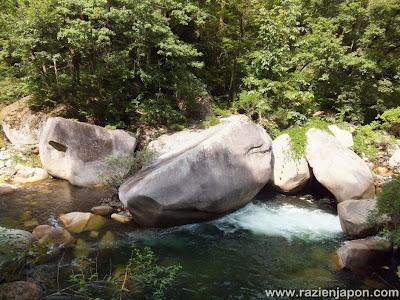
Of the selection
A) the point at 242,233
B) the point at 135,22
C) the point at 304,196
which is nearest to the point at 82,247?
the point at 242,233

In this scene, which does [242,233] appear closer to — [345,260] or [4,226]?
[345,260]

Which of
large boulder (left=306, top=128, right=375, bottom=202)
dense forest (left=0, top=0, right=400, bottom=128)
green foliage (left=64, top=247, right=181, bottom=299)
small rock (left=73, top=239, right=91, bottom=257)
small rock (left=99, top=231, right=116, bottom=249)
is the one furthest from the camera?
dense forest (left=0, top=0, right=400, bottom=128)

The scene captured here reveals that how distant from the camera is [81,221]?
10.6 meters

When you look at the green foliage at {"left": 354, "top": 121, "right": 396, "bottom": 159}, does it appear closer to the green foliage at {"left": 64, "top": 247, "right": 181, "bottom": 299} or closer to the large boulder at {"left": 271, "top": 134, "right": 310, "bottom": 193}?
the large boulder at {"left": 271, "top": 134, "right": 310, "bottom": 193}

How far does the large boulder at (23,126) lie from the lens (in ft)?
54.1

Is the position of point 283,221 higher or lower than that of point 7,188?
lower

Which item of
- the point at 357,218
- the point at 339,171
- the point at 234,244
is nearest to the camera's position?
the point at 234,244

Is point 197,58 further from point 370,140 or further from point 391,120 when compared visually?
point 391,120

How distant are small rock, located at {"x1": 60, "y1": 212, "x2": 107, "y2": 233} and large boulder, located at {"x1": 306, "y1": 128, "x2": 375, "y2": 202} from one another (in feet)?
24.6

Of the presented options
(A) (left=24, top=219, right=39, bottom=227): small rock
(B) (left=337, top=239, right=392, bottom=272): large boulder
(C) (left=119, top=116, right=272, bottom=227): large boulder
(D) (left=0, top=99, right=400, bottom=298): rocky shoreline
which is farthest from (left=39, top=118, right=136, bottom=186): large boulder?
(B) (left=337, top=239, right=392, bottom=272): large boulder

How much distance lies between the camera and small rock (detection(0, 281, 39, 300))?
6.02m

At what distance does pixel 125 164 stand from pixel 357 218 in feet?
24.6

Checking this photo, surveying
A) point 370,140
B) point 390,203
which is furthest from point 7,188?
point 370,140

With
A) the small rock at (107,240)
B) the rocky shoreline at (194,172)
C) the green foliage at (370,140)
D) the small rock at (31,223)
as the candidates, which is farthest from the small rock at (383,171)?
the small rock at (31,223)
